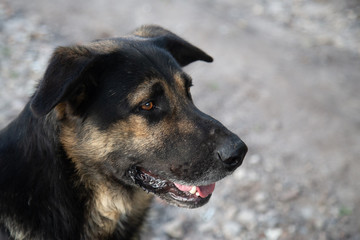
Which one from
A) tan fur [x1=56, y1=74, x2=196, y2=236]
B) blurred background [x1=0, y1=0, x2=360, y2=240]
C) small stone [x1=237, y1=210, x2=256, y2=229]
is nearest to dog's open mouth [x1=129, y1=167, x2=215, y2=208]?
tan fur [x1=56, y1=74, x2=196, y2=236]

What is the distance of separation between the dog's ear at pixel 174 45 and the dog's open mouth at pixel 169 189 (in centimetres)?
121

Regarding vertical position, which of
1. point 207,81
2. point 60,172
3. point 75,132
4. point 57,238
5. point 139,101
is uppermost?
point 139,101

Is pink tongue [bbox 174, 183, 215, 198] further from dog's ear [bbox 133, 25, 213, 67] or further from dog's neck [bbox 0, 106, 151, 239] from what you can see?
dog's ear [bbox 133, 25, 213, 67]

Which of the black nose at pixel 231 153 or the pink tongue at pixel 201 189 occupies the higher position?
the black nose at pixel 231 153

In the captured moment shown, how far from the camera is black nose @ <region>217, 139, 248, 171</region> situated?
2.82 m

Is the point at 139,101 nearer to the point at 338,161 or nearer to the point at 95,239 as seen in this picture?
the point at 95,239

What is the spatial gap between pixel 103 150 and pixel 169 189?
2.10 feet

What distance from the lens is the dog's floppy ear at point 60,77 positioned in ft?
7.63

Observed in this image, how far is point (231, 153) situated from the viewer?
9.23 feet

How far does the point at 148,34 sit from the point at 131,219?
1830mm

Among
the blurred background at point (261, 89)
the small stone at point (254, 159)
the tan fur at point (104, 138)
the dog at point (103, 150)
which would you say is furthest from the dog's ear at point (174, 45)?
the small stone at point (254, 159)

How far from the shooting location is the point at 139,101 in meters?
2.85

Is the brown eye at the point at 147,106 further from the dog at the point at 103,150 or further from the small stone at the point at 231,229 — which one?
the small stone at the point at 231,229

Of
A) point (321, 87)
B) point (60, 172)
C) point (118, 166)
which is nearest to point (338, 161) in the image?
point (321, 87)
